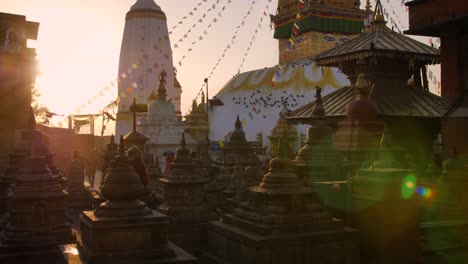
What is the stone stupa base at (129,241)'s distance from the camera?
612cm

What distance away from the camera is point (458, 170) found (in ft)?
30.6

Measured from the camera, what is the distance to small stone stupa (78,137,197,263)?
613 centimetres

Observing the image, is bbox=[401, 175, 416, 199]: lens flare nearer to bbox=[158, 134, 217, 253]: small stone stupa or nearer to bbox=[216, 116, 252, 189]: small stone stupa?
bbox=[158, 134, 217, 253]: small stone stupa

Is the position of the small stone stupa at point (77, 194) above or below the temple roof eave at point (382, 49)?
below

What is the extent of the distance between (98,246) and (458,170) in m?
6.57

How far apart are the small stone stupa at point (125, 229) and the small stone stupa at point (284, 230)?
0.83 metres

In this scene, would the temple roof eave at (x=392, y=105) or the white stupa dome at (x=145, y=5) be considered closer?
the temple roof eave at (x=392, y=105)

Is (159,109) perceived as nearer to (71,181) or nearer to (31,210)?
(71,181)

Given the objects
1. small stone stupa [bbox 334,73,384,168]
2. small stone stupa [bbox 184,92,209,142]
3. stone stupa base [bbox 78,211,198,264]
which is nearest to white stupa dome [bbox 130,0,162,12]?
small stone stupa [bbox 184,92,209,142]

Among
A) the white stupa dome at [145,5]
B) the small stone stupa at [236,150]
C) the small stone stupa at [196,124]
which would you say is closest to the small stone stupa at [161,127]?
the small stone stupa at [196,124]

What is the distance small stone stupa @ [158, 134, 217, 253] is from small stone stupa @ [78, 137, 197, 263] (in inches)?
127

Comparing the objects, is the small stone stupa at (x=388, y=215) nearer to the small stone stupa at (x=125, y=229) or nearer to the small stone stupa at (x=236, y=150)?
the small stone stupa at (x=125, y=229)

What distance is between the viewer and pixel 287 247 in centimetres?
659

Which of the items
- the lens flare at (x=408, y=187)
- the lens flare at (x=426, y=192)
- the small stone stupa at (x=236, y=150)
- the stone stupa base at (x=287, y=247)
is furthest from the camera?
the small stone stupa at (x=236, y=150)
